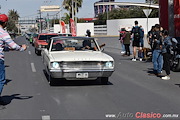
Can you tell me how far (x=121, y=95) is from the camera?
27.8 ft

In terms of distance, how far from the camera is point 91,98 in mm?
8086

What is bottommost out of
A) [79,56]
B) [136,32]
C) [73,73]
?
[73,73]

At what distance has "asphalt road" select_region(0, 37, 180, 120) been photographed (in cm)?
661

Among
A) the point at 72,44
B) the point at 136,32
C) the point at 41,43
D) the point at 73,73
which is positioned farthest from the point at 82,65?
the point at 41,43

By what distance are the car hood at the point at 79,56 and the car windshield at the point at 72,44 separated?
386 millimetres

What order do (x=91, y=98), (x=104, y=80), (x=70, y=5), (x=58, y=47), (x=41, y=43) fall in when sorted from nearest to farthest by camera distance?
1. (x=91, y=98)
2. (x=104, y=80)
3. (x=58, y=47)
4. (x=41, y=43)
5. (x=70, y=5)

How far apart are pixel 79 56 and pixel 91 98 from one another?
5.92 feet

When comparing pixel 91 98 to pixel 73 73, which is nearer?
pixel 91 98

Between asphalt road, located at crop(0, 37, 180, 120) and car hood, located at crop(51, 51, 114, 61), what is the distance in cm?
82

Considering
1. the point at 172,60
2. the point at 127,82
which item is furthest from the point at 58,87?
the point at 172,60

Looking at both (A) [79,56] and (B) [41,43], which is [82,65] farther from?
(B) [41,43]

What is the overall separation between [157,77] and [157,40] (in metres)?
1.28

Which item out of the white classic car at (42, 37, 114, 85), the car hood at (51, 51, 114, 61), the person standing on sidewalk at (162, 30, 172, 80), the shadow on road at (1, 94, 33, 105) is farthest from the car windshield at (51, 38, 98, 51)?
the shadow on road at (1, 94, 33, 105)

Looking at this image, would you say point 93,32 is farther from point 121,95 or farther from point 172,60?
point 121,95
